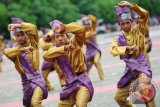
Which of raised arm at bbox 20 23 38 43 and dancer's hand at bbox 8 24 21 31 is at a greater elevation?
dancer's hand at bbox 8 24 21 31

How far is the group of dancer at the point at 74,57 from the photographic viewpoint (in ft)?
23.6

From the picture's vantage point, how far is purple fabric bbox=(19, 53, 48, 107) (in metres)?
8.14

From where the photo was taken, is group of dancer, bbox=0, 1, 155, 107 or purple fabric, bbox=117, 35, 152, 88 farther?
purple fabric, bbox=117, 35, 152, 88

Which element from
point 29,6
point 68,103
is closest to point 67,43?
point 68,103

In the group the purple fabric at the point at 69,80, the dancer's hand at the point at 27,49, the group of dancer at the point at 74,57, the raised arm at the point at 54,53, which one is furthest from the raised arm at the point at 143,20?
the dancer's hand at the point at 27,49

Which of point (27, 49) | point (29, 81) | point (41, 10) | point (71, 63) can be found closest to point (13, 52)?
point (27, 49)

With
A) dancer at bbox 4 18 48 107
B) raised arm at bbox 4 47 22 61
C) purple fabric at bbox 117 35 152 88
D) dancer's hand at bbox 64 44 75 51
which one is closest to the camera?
dancer's hand at bbox 64 44 75 51

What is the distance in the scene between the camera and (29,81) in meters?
8.22

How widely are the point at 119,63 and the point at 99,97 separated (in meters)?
7.62

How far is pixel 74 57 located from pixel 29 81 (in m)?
1.32

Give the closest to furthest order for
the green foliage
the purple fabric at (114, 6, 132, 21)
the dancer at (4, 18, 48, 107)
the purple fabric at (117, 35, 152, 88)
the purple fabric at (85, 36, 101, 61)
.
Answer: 1. the purple fabric at (117, 35, 152, 88)
2. the purple fabric at (114, 6, 132, 21)
3. the dancer at (4, 18, 48, 107)
4. the purple fabric at (85, 36, 101, 61)
5. the green foliage

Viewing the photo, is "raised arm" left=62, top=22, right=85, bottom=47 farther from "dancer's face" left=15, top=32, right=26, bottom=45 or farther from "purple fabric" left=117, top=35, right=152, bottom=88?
"dancer's face" left=15, top=32, right=26, bottom=45

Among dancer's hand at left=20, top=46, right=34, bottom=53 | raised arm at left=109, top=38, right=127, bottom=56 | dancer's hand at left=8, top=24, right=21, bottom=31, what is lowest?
raised arm at left=109, top=38, right=127, bottom=56

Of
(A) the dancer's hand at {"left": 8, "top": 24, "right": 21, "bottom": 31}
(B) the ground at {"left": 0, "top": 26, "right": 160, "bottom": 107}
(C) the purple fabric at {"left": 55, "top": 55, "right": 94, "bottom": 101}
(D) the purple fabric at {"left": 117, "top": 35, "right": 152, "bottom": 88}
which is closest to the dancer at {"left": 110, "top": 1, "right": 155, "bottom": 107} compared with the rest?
(D) the purple fabric at {"left": 117, "top": 35, "right": 152, "bottom": 88}
